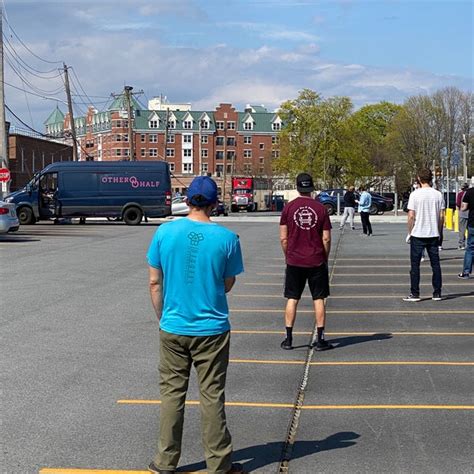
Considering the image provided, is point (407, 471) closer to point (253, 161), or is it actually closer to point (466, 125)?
point (466, 125)

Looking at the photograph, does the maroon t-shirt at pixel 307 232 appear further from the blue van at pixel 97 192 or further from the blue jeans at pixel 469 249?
the blue van at pixel 97 192

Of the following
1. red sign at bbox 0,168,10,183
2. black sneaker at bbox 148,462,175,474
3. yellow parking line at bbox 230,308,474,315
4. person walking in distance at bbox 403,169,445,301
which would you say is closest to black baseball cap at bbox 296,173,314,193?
yellow parking line at bbox 230,308,474,315

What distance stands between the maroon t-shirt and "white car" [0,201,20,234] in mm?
16385

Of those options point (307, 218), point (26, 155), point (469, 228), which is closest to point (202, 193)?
point (307, 218)

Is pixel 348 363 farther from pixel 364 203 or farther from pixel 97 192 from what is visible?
pixel 97 192

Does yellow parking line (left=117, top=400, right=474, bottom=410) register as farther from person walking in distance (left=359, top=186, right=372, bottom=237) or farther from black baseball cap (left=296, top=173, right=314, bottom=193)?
person walking in distance (left=359, top=186, right=372, bottom=237)

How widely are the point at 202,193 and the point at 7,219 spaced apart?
19.8 m

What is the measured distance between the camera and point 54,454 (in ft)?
17.7

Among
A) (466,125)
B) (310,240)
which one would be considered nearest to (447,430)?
(310,240)

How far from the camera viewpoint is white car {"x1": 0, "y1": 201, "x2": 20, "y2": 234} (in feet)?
77.8

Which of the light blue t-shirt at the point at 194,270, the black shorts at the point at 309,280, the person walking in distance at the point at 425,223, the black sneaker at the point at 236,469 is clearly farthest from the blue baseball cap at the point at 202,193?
the person walking in distance at the point at 425,223

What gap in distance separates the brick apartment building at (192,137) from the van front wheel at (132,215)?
8773 centimetres

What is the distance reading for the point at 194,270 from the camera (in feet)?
16.2

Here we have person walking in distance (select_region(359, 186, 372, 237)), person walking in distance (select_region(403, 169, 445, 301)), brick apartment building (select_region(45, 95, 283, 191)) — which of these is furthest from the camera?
brick apartment building (select_region(45, 95, 283, 191))
